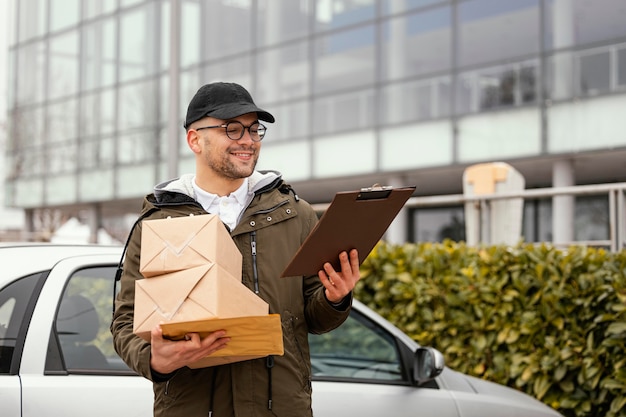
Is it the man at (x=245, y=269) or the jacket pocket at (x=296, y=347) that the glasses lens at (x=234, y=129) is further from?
the jacket pocket at (x=296, y=347)

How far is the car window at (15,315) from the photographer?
11.8 feet

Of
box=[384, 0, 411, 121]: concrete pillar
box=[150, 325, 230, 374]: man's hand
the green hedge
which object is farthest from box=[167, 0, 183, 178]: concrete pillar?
box=[384, 0, 411, 121]: concrete pillar

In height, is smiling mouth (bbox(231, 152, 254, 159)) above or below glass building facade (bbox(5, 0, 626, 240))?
below

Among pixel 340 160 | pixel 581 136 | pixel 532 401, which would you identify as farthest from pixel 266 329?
pixel 340 160

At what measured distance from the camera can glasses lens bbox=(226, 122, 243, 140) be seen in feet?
9.56

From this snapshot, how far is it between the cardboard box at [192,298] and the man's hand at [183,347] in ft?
0.16

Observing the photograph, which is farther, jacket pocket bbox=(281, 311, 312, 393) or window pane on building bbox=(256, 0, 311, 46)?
window pane on building bbox=(256, 0, 311, 46)

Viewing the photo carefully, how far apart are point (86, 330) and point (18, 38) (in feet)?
98.9

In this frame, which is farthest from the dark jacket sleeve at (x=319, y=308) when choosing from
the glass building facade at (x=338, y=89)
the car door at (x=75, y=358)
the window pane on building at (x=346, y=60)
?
the window pane on building at (x=346, y=60)

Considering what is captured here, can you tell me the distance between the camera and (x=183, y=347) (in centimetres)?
252

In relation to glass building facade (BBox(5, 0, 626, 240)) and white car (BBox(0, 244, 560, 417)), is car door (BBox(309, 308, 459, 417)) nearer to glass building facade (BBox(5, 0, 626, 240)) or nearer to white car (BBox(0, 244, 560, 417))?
white car (BBox(0, 244, 560, 417))

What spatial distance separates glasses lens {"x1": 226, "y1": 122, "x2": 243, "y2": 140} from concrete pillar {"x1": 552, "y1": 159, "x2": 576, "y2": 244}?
1441 centimetres

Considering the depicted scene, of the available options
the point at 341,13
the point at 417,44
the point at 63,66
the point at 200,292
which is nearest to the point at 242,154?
the point at 200,292

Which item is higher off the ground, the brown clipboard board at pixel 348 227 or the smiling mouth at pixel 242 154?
the smiling mouth at pixel 242 154
